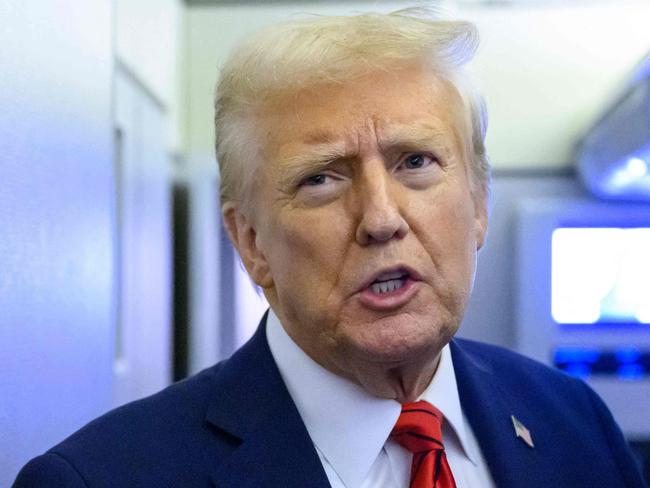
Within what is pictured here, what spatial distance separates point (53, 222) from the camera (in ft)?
4.32

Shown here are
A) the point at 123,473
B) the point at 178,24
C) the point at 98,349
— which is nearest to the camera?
the point at 123,473

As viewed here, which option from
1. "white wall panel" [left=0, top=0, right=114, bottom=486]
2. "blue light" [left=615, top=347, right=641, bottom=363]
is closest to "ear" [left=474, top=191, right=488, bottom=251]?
"white wall panel" [left=0, top=0, right=114, bottom=486]

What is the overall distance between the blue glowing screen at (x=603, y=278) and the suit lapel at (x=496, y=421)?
1.78 meters

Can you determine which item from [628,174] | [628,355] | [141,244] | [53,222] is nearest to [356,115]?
[53,222]

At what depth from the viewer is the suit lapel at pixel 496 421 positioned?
1.19 m

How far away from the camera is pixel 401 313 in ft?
3.47

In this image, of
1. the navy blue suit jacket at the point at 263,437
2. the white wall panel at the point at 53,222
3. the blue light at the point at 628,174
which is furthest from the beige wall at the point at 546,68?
the navy blue suit jacket at the point at 263,437

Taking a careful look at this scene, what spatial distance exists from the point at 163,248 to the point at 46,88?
66.4 inches

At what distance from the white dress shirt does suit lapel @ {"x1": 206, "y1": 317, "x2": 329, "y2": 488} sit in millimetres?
26

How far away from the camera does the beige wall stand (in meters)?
3.16

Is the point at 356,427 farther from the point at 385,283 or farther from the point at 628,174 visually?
the point at 628,174

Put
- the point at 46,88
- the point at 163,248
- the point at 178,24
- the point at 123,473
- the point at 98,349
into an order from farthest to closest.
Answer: the point at 178,24 < the point at 163,248 < the point at 98,349 < the point at 46,88 < the point at 123,473

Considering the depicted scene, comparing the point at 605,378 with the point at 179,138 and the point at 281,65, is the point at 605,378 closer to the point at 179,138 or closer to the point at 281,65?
the point at 179,138

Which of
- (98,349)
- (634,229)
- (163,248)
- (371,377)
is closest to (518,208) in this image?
(634,229)
